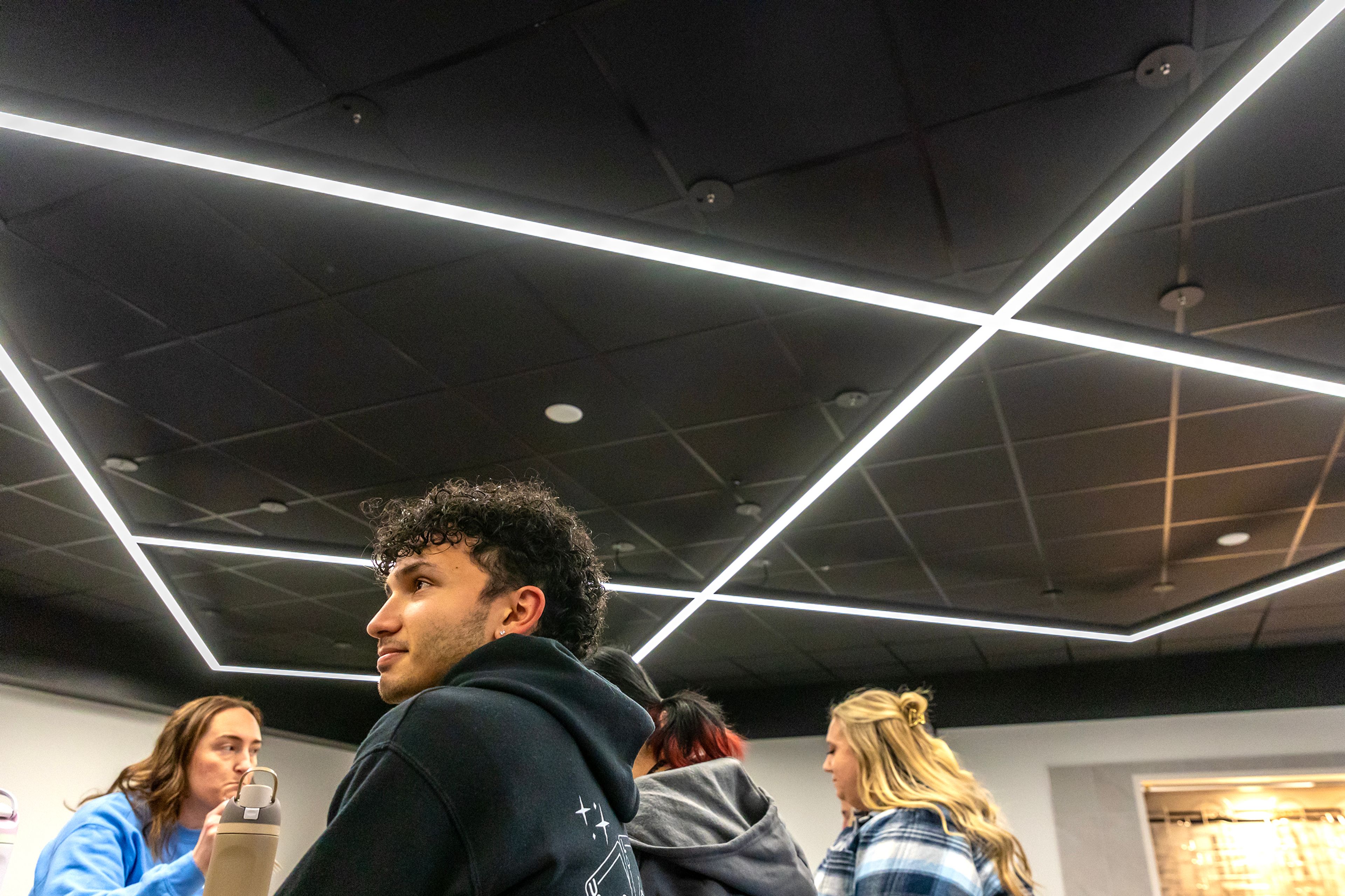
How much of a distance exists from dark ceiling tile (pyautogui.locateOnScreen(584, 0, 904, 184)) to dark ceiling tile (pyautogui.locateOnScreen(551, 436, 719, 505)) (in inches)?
76.2

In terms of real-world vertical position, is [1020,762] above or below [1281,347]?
below

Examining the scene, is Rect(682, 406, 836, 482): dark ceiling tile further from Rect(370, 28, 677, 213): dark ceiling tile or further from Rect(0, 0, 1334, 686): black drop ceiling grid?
Rect(370, 28, 677, 213): dark ceiling tile

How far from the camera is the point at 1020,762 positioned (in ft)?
27.3

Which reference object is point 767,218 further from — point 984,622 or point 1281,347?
point 984,622

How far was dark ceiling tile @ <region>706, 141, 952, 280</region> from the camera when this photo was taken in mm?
2938

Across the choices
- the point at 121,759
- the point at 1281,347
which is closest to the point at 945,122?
the point at 1281,347

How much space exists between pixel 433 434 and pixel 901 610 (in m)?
3.80

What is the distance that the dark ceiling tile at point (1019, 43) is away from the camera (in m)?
2.42

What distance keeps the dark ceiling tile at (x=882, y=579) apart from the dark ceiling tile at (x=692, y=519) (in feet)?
2.95

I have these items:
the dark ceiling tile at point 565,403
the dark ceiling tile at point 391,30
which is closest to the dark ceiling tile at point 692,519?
the dark ceiling tile at point 565,403

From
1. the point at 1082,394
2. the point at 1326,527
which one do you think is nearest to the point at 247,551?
the point at 1082,394

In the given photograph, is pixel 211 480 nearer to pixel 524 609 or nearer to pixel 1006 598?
pixel 524 609

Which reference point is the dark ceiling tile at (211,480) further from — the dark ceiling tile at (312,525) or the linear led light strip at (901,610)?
the linear led light strip at (901,610)

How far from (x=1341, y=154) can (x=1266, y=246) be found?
0.43 meters
